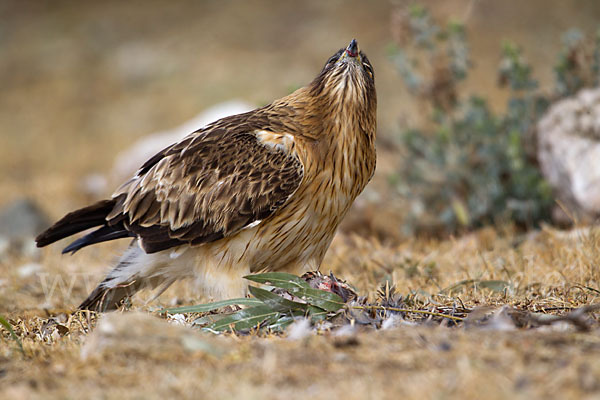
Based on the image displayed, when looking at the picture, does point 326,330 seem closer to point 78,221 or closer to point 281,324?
point 281,324

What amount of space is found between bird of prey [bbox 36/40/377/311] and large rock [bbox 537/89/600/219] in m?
2.16

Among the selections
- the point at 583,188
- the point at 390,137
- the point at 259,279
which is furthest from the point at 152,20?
the point at 259,279

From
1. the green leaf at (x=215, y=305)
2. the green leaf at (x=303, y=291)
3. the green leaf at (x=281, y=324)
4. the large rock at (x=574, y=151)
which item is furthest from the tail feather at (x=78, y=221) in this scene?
the large rock at (x=574, y=151)

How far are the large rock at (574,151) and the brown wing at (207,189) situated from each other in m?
2.66

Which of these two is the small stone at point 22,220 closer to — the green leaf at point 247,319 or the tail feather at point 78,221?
the tail feather at point 78,221

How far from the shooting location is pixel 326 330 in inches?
115

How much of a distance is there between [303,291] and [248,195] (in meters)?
0.66

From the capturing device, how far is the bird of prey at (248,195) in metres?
3.70

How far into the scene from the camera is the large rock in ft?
17.5

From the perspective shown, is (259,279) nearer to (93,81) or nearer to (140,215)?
(140,215)

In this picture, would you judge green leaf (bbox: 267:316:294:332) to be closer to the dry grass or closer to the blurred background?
the dry grass

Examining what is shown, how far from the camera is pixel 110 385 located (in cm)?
219

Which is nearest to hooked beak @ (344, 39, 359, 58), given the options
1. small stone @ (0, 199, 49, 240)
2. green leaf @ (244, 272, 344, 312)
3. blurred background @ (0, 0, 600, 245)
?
green leaf @ (244, 272, 344, 312)

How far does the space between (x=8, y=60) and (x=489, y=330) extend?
1404 cm
